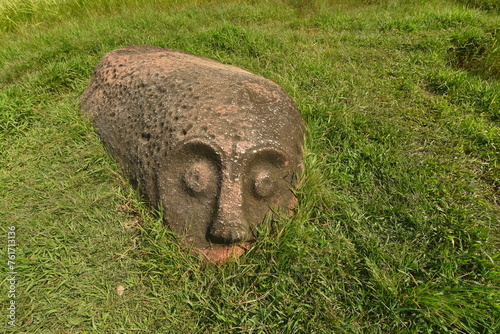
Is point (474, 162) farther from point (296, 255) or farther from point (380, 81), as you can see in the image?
point (296, 255)

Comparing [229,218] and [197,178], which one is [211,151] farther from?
[229,218]

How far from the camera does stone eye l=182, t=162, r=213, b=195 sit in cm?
161

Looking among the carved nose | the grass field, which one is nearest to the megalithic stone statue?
the carved nose

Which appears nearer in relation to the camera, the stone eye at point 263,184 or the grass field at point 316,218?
the grass field at point 316,218

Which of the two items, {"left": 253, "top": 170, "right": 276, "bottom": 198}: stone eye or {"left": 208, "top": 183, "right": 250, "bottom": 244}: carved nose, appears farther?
{"left": 253, "top": 170, "right": 276, "bottom": 198}: stone eye

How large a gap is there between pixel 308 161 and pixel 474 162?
1225 millimetres

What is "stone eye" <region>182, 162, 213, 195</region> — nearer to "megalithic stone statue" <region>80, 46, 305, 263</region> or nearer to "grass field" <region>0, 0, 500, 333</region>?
"megalithic stone statue" <region>80, 46, 305, 263</region>

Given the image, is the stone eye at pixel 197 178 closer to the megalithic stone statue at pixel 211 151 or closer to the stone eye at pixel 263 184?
the megalithic stone statue at pixel 211 151

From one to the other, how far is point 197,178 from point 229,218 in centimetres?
28

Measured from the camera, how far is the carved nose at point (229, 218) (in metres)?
1.55

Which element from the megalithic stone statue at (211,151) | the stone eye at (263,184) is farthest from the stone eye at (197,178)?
the stone eye at (263,184)

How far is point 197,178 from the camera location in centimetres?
161

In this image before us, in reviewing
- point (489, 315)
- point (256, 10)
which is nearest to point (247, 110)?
point (489, 315)

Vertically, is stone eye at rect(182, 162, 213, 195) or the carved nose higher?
stone eye at rect(182, 162, 213, 195)
